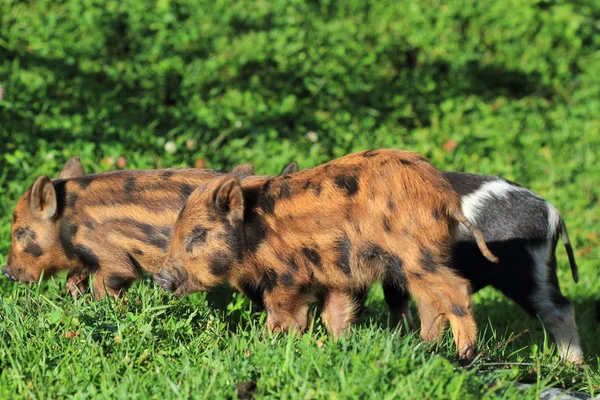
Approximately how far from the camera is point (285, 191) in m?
4.93

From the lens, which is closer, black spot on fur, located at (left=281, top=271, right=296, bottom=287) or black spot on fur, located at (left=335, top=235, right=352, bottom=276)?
black spot on fur, located at (left=335, top=235, right=352, bottom=276)

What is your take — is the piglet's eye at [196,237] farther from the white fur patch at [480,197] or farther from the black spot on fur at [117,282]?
the white fur patch at [480,197]

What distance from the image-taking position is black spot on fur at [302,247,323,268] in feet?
15.8

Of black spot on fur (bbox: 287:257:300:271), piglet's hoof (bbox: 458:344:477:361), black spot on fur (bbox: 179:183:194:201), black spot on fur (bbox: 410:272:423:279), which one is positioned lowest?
piglet's hoof (bbox: 458:344:477:361)

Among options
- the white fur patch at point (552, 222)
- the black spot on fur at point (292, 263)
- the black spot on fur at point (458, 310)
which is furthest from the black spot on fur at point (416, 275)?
the white fur patch at point (552, 222)

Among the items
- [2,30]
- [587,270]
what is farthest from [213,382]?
[2,30]

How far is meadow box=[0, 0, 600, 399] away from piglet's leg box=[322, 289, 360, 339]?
0.17 m

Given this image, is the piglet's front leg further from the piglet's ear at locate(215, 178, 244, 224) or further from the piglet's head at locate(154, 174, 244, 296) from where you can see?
the piglet's ear at locate(215, 178, 244, 224)

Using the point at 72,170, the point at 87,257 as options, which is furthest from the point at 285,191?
the point at 72,170

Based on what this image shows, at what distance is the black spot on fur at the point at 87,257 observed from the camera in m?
Result: 5.35

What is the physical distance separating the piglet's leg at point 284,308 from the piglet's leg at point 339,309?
20cm

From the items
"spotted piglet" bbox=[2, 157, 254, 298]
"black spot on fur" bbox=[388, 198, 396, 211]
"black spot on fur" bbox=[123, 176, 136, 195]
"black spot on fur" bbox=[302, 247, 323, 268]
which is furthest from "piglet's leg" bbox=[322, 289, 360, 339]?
"black spot on fur" bbox=[123, 176, 136, 195]

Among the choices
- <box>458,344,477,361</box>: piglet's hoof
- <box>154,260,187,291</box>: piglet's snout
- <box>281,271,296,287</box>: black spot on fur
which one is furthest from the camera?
<box>154,260,187,291</box>: piglet's snout

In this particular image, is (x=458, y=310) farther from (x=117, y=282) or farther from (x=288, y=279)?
(x=117, y=282)
